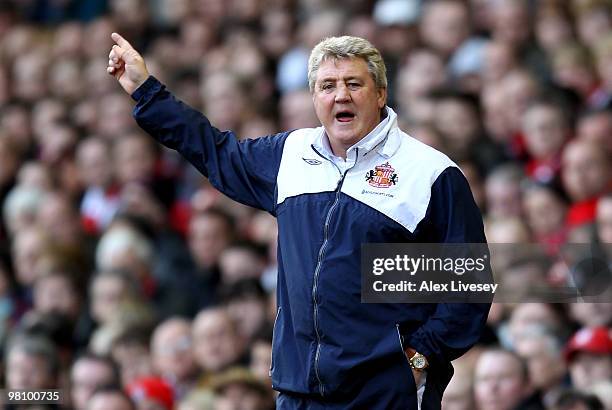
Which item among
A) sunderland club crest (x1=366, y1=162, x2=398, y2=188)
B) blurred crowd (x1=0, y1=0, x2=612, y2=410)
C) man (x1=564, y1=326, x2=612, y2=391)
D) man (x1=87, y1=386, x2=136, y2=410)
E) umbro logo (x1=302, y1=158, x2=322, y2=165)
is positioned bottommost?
man (x1=564, y1=326, x2=612, y2=391)

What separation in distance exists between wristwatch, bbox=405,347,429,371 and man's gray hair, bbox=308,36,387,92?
97 centimetres

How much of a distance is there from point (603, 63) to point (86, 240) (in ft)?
12.7

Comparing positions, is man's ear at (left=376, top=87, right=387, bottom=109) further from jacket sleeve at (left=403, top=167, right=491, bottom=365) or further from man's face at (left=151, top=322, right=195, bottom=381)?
man's face at (left=151, top=322, right=195, bottom=381)

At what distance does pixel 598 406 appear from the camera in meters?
6.94

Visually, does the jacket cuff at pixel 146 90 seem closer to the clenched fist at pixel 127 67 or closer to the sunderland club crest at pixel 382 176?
the clenched fist at pixel 127 67

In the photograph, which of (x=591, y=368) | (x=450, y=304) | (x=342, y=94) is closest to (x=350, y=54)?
(x=342, y=94)

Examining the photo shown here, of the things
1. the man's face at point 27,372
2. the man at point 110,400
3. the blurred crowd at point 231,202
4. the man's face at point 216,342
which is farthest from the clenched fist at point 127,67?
the man's face at point 27,372

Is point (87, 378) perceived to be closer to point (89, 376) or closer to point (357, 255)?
point (89, 376)

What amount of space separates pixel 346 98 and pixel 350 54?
16 centimetres

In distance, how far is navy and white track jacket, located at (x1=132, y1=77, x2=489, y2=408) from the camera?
17.2ft

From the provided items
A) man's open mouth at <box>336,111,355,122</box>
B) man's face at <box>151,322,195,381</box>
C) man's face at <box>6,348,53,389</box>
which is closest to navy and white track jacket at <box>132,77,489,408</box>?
man's open mouth at <box>336,111,355,122</box>

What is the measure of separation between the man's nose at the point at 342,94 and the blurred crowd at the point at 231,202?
7.67ft

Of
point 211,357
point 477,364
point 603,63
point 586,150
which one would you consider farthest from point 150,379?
point 603,63

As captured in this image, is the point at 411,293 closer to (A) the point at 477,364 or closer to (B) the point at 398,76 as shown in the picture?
(A) the point at 477,364
